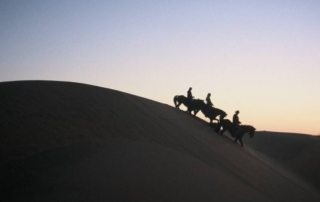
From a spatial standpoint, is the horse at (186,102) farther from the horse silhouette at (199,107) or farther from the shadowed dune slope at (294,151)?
the shadowed dune slope at (294,151)

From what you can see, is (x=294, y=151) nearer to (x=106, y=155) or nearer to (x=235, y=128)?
(x=235, y=128)

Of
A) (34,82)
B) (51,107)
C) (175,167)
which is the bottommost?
(175,167)

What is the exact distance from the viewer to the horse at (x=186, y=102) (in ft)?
69.6

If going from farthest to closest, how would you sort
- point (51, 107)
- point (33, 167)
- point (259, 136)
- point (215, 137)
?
point (259, 136), point (215, 137), point (51, 107), point (33, 167)

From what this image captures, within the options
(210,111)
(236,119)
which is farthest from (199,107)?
(236,119)

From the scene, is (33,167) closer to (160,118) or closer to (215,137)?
(160,118)

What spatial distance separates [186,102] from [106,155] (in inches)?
490

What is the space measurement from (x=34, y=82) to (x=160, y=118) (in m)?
6.48

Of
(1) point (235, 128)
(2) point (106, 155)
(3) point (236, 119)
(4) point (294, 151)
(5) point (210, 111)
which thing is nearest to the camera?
(2) point (106, 155)

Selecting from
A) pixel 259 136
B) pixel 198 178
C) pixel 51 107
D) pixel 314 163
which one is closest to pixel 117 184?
pixel 198 178

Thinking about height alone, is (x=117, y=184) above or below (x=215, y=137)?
below

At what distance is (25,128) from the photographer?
1100 cm

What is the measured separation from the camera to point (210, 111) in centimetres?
2006

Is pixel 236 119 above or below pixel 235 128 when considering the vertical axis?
above
